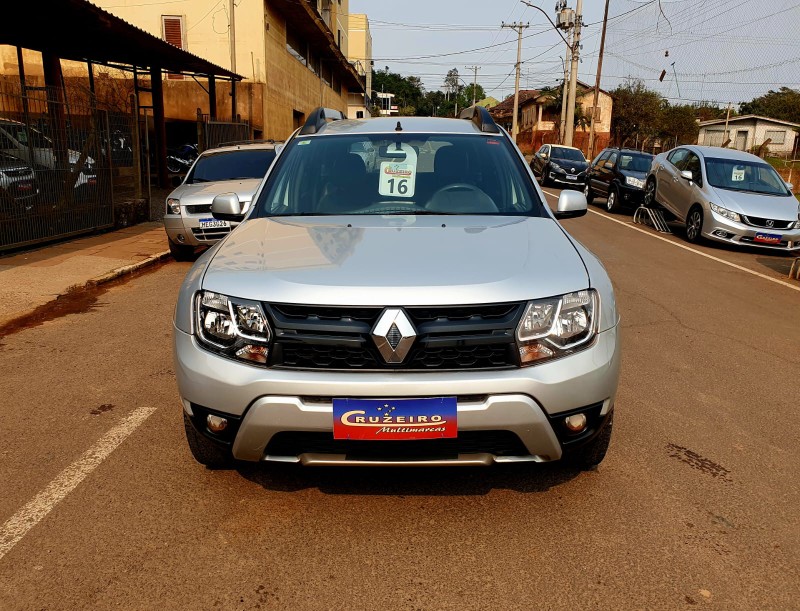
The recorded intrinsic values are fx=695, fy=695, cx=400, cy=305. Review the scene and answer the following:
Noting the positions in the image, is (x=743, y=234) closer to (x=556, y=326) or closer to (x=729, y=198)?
(x=729, y=198)

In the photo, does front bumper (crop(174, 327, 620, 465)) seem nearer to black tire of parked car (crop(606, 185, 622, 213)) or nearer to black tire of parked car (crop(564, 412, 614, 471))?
black tire of parked car (crop(564, 412, 614, 471))

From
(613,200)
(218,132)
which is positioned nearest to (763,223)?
(613,200)

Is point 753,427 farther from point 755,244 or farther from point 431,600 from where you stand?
point 755,244

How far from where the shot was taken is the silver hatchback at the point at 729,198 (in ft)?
40.4

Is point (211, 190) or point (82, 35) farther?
point (82, 35)

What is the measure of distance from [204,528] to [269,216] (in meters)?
1.77

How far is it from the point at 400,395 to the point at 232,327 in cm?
75

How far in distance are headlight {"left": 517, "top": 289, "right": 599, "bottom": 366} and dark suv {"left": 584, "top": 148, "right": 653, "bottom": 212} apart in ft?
51.2

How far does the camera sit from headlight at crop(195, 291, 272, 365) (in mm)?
2748

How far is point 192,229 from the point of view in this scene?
9.61 m

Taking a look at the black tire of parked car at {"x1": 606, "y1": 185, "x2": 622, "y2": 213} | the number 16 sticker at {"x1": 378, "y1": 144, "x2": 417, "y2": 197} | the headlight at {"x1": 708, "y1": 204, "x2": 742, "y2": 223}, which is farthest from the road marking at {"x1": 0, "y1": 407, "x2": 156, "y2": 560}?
the black tire of parked car at {"x1": 606, "y1": 185, "x2": 622, "y2": 213}

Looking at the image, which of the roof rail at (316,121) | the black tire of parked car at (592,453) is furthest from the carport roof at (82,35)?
the black tire of parked car at (592,453)

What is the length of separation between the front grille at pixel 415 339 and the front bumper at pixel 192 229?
23.7 feet

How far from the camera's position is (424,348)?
2676 millimetres
